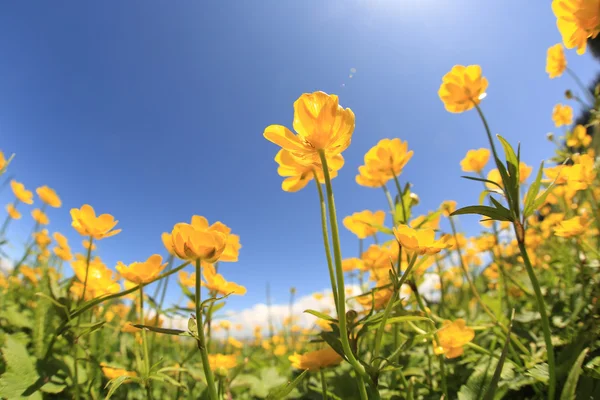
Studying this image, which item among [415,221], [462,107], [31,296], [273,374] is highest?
[462,107]

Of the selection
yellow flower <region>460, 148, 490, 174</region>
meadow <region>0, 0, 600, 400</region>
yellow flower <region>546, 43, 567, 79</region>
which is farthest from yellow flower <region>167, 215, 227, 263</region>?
yellow flower <region>546, 43, 567, 79</region>

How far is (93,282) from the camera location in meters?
1.12

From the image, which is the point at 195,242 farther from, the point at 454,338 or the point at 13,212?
the point at 13,212

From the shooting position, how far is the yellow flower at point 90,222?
3.60 ft

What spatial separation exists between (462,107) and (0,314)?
2.21 m

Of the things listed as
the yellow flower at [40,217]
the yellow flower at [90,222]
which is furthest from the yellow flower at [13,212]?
the yellow flower at [90,222]

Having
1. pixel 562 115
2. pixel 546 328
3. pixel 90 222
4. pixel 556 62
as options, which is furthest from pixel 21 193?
pixel 562 115

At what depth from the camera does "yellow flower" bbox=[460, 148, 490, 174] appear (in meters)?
1.92

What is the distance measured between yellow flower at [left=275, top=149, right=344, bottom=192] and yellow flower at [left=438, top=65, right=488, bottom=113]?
2.54 feet

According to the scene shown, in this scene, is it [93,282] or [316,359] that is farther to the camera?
[93,282]

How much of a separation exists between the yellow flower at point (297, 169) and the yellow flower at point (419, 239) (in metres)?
0.22

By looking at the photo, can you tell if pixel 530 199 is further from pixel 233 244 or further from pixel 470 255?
pixel 470 255

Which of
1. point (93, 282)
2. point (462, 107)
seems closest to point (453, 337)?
point (462, 107)

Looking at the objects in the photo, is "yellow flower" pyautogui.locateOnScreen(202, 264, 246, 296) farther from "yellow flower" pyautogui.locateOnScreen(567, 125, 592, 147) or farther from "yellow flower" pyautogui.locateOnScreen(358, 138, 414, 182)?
"yellow flower" pyautogui.locateOnScreen(567, 125, 592, 147)
